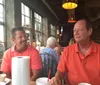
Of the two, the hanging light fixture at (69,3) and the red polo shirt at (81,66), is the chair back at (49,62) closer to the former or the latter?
the red polo shirt at (81,66)

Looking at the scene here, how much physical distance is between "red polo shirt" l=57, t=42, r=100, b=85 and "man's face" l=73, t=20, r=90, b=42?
0.40ft

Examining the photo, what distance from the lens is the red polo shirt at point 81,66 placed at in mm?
1938

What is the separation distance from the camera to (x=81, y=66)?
1.97 metres

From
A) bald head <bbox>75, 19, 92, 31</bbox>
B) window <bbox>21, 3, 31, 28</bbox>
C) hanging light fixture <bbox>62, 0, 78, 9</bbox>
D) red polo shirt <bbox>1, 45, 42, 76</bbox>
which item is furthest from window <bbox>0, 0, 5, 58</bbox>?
bald head <bbox>75, 19, 92, 31</bbox>

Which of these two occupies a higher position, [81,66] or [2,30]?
[2,30]

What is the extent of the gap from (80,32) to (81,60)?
328 mm

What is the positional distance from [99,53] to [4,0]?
306 cm

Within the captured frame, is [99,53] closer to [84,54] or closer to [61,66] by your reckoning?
[84,54]

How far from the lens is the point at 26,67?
1.29 m

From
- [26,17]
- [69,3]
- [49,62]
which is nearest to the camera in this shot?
[49,62]

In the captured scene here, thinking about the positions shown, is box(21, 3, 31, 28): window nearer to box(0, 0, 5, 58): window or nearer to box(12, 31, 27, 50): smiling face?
box(0, 0, 5, 58): window

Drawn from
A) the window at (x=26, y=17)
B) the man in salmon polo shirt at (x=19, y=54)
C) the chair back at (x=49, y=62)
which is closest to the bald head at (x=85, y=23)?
the man in salmon polo shirt at (x=19, y=54)

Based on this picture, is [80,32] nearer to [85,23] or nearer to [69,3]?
[85,23]

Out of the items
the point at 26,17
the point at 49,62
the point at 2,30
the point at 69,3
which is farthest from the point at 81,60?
the point at 26,17
